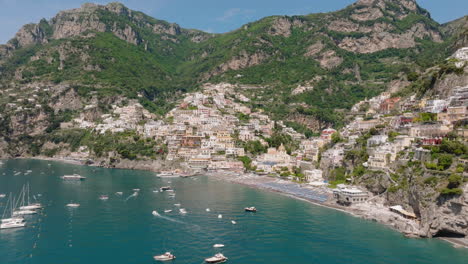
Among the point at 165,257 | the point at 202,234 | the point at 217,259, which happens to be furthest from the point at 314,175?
the point at 165,257

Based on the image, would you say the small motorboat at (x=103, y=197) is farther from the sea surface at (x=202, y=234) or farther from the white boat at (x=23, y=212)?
the white boat at (x=23, y=212)

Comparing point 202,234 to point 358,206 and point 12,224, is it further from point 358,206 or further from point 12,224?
point 358,206

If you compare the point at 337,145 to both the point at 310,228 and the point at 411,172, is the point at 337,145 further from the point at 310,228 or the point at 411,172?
the point at 310,228

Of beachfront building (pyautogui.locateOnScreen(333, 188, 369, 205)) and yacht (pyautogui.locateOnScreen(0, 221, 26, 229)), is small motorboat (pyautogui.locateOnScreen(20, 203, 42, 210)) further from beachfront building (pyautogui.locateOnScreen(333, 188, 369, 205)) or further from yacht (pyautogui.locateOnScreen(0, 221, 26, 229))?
beachfront building (pyautogui.locateOnScreen(333, 188, 369, 205))

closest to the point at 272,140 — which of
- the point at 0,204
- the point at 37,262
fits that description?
the point at 0,204

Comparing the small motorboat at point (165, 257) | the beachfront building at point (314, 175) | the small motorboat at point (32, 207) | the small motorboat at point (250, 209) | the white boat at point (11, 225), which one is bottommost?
the small motorboat at point (165, 257)

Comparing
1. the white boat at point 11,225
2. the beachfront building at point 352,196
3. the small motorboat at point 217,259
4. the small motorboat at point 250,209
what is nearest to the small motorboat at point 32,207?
the white boat at point 11,225

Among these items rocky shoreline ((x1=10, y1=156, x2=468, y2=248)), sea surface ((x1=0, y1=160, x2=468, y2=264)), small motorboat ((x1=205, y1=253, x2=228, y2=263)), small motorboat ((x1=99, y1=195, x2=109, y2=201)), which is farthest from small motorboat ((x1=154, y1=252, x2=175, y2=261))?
small motorboat ((x1=99, y1=195, x2=109, y2=201))

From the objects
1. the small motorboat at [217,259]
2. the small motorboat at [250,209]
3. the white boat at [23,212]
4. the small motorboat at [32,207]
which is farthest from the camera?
the small motorboat at [250,209]
